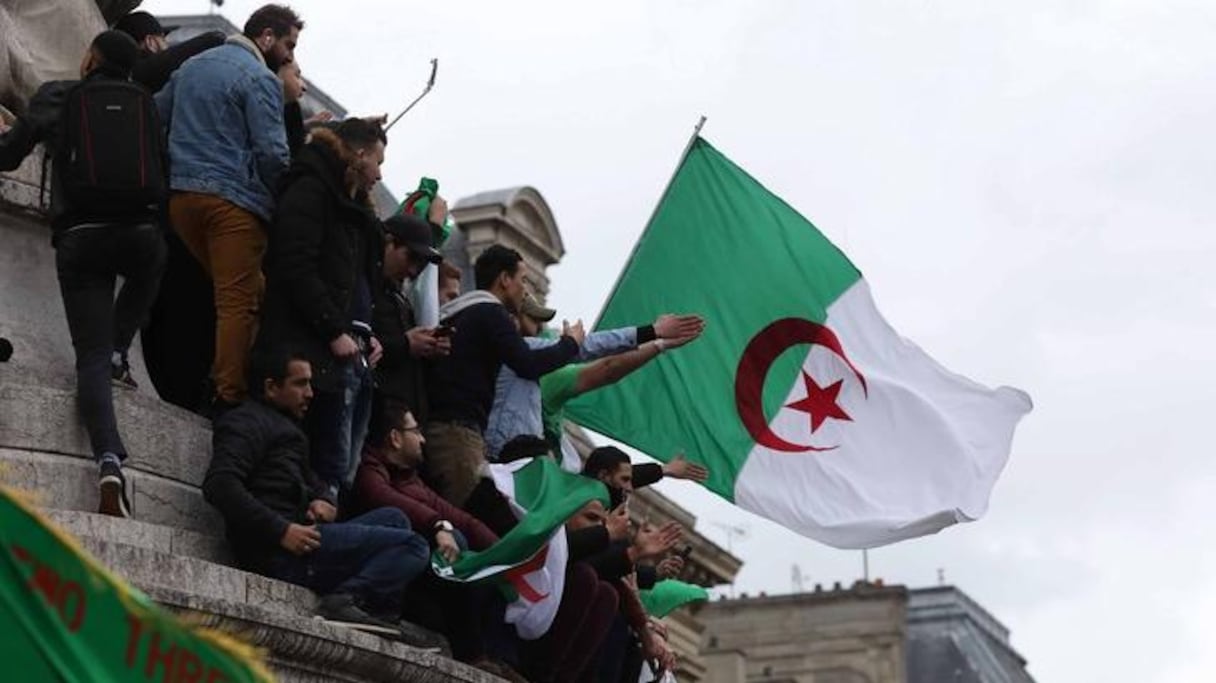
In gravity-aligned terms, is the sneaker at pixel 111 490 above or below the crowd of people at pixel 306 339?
below

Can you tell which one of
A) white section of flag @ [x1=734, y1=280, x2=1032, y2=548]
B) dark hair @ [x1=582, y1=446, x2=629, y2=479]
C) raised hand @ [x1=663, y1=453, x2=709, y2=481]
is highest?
white section of flag @ [x1=734, y1=280, x2=1032, y2=548]

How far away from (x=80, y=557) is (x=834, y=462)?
11.9m

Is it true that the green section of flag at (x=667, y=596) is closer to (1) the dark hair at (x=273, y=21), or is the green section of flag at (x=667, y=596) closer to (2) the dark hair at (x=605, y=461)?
(2) the dark hair at (x=605, y=461)

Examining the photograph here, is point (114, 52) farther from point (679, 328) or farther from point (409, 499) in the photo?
point (679, 328)

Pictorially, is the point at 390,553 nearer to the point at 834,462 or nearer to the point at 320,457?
the point at 320,457

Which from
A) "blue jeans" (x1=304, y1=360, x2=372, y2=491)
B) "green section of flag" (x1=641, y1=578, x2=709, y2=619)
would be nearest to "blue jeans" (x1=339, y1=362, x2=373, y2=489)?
"blue jeans" (x1=304, y1=360, x2=372, y2=491)

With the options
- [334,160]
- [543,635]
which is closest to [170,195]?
[334,160]

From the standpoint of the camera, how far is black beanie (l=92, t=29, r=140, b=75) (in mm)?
13961

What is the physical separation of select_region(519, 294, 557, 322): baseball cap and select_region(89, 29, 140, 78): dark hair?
9.60ft

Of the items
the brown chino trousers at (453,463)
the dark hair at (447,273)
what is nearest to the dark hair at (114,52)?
the brown chino trousers at (453,463)

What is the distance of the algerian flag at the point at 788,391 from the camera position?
19188mm

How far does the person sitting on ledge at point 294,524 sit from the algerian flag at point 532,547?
0.57 metres

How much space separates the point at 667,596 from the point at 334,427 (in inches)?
198

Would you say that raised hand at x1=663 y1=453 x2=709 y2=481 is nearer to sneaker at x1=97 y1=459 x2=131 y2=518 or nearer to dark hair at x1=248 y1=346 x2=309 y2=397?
dark hair at x1=248 y1=346 x2=309 y2=397
